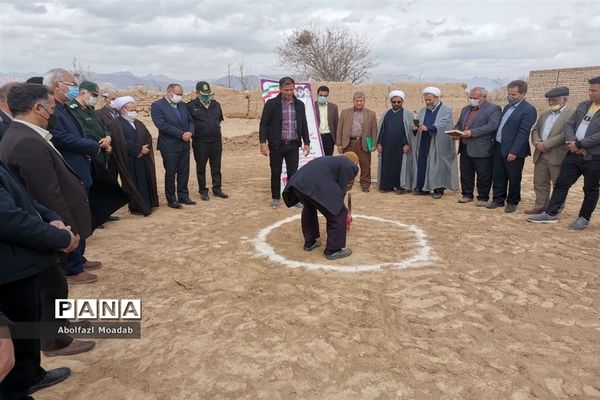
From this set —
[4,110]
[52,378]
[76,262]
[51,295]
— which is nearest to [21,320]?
[51,295]

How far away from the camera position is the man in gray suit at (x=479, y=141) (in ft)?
21.2

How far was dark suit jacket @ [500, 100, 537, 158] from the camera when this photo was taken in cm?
599

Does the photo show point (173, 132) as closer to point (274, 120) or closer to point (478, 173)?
point (274, 120)

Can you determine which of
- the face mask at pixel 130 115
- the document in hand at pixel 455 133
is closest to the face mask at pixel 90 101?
the face mask at pixel 130 115

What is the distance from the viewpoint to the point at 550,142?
5719 mm

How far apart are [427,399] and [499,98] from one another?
103ft

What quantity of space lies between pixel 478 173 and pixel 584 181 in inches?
65.2

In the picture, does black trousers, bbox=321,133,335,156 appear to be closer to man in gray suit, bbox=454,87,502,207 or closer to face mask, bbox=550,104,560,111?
man in gray suit, bbox=454,87,502,207

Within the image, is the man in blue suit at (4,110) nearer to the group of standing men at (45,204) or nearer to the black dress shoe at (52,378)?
the group of standing men at (45,204)

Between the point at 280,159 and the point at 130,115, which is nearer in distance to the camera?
the point at 130,115

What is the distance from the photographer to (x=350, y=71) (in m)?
25.2

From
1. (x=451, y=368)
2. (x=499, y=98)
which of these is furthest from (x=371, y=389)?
(x=499, y=98)

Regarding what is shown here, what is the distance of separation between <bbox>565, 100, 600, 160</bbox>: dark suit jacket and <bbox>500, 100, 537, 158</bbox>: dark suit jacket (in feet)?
→ 1.95

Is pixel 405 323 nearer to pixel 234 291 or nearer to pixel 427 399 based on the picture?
pixel 427 399
